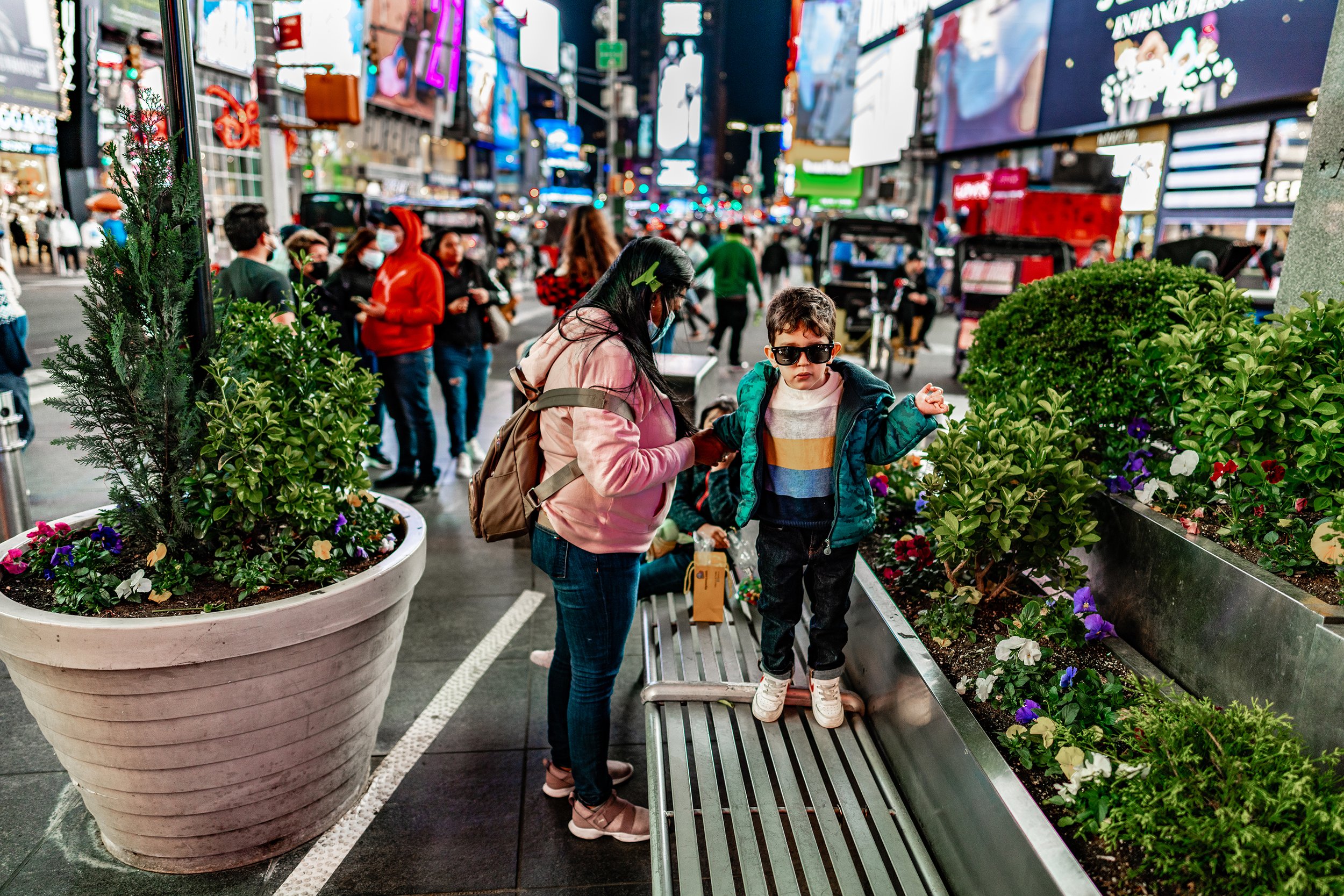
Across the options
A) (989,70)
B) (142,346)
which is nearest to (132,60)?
(142,346)

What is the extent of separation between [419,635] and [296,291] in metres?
2.02

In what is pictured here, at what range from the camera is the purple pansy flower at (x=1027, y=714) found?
98.7 inches

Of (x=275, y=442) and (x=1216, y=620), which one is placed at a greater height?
(x=275, y=442)

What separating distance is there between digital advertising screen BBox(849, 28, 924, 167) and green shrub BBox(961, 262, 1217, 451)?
23.2 meters

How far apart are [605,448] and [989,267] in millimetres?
11702

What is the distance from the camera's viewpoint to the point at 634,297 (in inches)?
104

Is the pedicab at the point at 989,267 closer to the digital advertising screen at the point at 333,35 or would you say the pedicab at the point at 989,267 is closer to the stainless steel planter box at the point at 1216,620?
the stainless steel planter box at the point at 1216,620

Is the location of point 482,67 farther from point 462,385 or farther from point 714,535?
point 714,535

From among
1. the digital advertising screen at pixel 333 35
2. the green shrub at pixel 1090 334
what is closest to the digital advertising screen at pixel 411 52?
the digital advertising screen at pixel 333 35

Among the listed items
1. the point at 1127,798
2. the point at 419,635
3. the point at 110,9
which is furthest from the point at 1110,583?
the point at 110,9

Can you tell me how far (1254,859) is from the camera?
1745mm

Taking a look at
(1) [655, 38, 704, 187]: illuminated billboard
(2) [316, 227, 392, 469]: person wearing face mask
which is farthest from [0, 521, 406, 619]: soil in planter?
(1) [655, 38, 704, 187]: illuminated billboard

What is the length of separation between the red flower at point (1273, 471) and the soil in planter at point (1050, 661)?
2.49ft

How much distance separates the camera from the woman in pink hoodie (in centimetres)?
254
